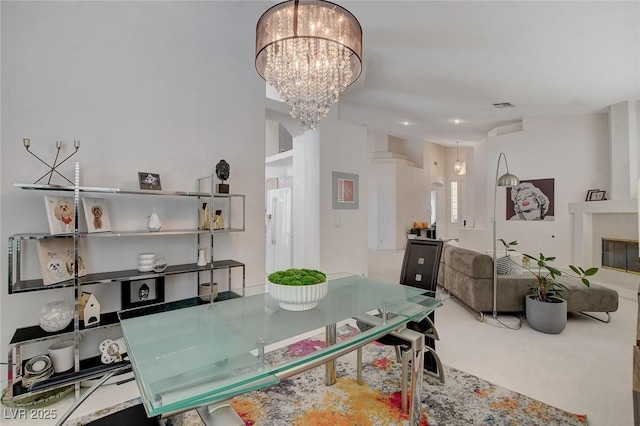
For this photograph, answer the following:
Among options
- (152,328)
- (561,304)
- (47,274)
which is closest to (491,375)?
(561,304)

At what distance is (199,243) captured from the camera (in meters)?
2.84

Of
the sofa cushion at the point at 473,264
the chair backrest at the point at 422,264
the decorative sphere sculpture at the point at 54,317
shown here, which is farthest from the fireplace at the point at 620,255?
the decorative sphere sculpture at the point at 54,317

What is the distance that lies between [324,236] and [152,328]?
3.03 metres

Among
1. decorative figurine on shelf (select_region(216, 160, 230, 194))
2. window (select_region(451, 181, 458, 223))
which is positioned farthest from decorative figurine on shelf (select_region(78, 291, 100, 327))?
window (select_region(451, 181, 458, 223))

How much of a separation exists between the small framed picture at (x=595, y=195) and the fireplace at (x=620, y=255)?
2.36 feet

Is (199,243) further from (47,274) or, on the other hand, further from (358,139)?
(358,139)

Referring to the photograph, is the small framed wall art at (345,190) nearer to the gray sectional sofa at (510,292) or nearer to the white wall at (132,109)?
the white wall at (132,109)

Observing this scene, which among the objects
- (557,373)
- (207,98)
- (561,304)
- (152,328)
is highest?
(207,98)

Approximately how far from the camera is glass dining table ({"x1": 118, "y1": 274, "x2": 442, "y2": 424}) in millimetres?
989

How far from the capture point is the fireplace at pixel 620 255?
15.7 ft

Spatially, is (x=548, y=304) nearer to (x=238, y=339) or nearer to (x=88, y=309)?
(x=238, y=339)

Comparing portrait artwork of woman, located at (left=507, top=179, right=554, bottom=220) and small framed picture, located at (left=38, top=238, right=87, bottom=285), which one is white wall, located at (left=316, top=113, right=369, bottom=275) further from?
portrait artwork of woman, located at (left=507, top=179, right=554, bottom=220)

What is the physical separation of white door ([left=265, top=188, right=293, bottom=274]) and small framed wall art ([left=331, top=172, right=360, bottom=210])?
1.08m

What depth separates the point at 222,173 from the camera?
276 centimetres
